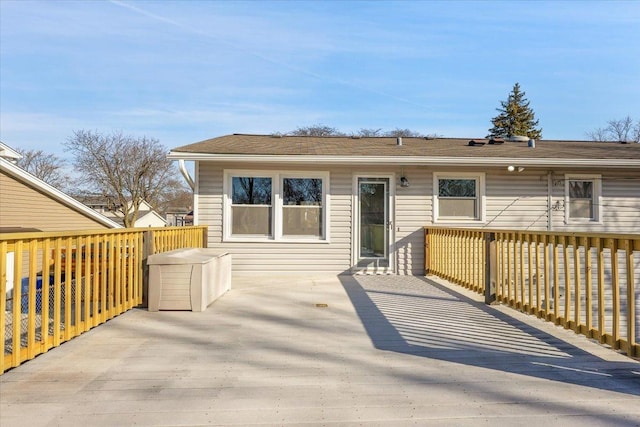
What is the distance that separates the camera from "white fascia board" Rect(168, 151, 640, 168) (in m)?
7.69

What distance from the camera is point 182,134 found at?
1200 inches

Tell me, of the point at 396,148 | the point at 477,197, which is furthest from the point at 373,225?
the point at 477,197

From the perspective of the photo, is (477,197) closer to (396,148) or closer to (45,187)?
(396,148)

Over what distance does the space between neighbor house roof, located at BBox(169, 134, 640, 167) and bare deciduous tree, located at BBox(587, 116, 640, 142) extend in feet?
111

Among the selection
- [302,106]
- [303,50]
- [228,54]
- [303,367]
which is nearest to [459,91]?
[302,106]

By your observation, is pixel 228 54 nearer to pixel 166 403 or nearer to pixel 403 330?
pixel 403 330

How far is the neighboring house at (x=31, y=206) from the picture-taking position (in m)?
10.0

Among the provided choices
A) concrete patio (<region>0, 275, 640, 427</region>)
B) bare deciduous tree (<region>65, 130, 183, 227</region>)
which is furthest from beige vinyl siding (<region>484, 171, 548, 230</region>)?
bare deciduous tree (<region>65, 130, 183, 227</region>)

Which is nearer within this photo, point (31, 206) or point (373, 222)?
point (373, 222)

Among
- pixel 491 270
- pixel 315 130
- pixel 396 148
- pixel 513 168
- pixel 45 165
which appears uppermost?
pixel 315 130

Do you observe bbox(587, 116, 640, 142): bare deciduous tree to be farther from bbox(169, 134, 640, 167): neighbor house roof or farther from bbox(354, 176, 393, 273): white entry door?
bbox(354, 176, 393, 273): white entry door

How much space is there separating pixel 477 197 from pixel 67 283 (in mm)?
7198

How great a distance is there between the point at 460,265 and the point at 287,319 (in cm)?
318

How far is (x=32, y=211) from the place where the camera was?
36.3 ft
